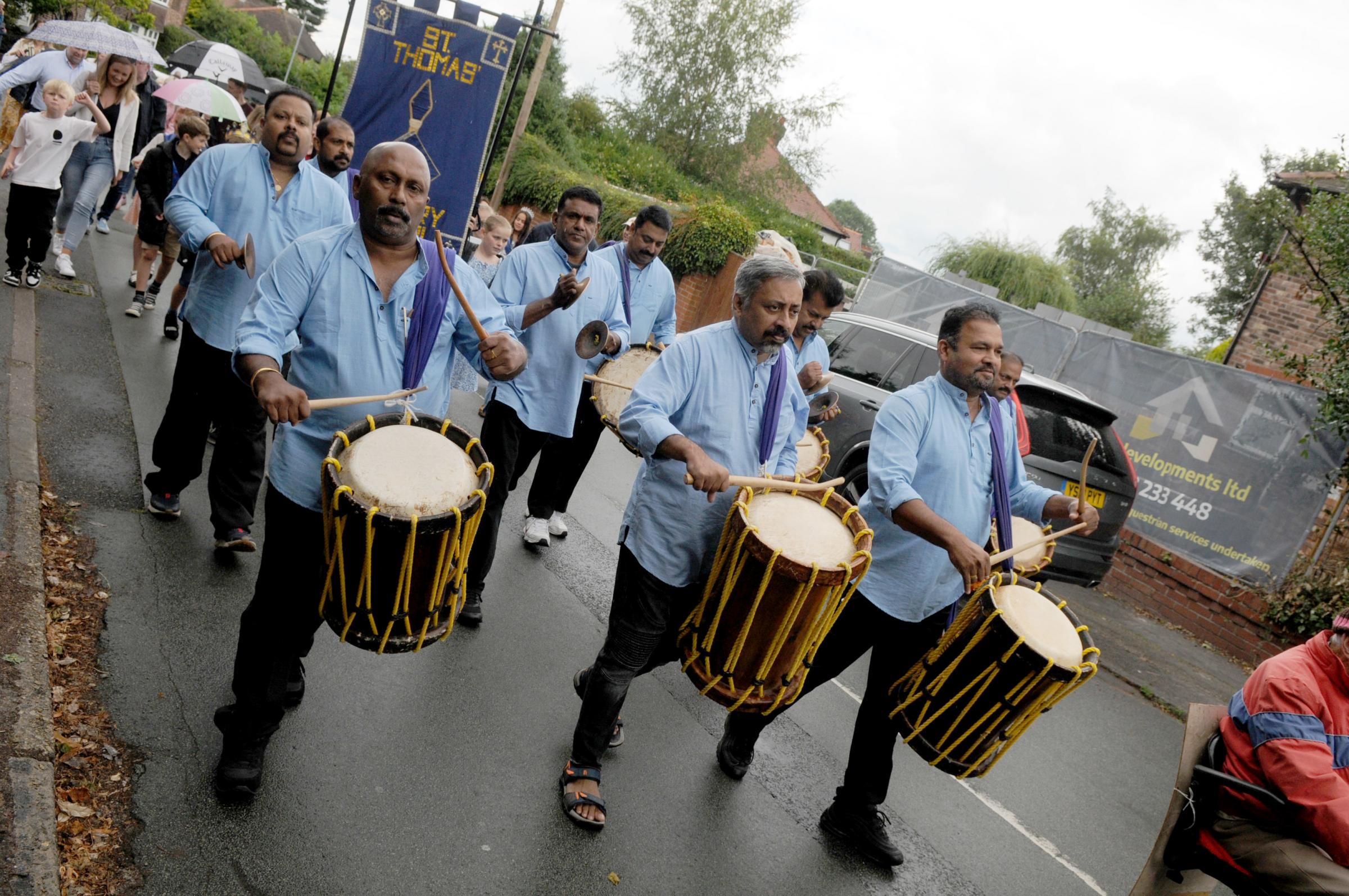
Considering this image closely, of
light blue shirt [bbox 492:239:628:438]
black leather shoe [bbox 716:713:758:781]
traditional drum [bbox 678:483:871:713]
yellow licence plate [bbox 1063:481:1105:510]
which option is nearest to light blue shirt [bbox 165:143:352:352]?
light blue shirt [bbox 492:239:628:438]

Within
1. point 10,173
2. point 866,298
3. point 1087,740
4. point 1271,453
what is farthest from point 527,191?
point 1087,740

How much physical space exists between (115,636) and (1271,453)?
9.35 metres

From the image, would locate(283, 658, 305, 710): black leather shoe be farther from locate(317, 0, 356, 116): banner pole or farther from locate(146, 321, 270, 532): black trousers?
locate(317, 0, 356, 116): banner pole

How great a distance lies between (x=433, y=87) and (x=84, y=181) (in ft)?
11.6

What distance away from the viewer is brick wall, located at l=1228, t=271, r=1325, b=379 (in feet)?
38.4

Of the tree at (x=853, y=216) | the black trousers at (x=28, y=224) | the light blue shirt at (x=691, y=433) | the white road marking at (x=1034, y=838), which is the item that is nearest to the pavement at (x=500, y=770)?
the white road marking at (x=1034, y=838)

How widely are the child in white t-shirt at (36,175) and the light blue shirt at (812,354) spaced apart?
6.13 m

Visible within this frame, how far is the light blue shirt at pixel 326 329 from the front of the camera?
2814mm

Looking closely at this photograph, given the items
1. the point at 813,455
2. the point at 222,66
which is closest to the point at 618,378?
the point at 813,455

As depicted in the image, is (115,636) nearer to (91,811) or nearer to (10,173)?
(91,811)

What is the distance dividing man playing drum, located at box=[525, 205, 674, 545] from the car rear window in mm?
3034

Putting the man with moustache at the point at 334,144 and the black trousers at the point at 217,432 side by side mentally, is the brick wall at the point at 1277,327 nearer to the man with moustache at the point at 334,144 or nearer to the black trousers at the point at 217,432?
the man with moustache at the point at 334,144

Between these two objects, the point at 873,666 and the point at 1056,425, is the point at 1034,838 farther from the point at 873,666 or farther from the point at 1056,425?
the point at 1056,425

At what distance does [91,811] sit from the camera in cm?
276
